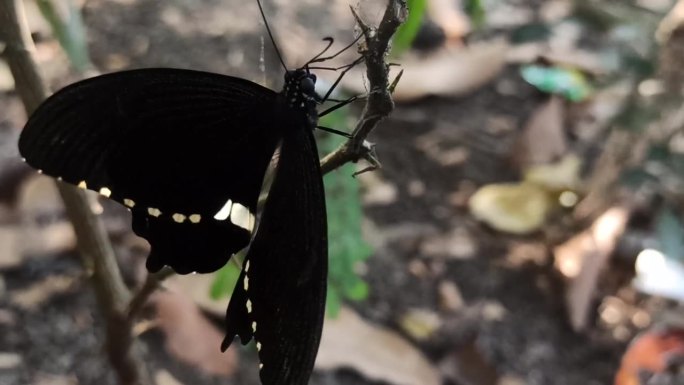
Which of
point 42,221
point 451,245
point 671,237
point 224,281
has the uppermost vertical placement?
point 671,237

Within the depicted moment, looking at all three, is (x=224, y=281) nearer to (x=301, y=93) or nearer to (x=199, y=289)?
(x=199, y=289)

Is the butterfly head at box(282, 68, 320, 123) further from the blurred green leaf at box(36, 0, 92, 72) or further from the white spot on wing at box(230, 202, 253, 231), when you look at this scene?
the blurred green leaf at box(36, 0, 92, 72)

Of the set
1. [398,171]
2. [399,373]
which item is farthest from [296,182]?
[398,171]

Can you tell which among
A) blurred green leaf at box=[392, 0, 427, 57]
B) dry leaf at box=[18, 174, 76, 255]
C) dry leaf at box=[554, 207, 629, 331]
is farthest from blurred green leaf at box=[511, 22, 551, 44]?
dry leaf at box=[18, 174, 76, 255]

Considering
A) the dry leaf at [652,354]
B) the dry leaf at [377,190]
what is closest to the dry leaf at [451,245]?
the dry leaf at [377,190]

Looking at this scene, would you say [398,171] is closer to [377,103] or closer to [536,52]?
[536,52]

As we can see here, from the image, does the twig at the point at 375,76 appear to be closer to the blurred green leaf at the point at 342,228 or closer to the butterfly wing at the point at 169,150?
the butterfly wing at the point at 169,150

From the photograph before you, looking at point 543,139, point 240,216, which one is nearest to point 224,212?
point 240,216
